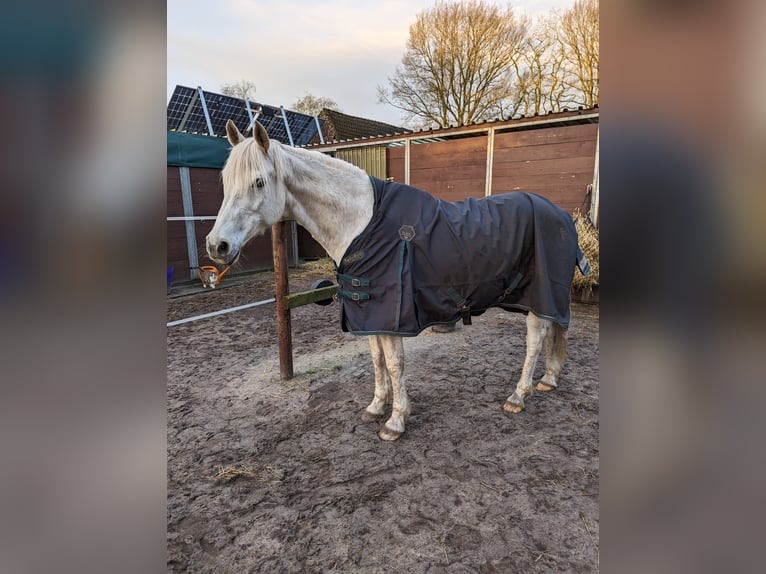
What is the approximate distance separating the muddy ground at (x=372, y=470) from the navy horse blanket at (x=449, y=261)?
2.25ft

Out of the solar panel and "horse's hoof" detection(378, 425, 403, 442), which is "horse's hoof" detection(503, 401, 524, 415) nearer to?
"horse's hoof" detection(378, 425, 403, 442)

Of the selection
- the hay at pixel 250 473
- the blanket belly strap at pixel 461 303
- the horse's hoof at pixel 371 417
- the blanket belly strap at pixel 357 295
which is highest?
the blanket belly strap at pixel 357 295

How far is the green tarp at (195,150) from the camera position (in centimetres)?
681

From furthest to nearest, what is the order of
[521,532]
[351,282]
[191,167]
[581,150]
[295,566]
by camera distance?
[191,167]
[581,150]
[351,282]
[521,532]
[295,566]

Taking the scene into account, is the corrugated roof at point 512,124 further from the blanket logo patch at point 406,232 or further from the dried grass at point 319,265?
the blanket logo patch at point 406,232

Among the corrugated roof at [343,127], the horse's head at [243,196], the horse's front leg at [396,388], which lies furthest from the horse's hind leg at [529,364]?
the corrugated roof at [343,127]

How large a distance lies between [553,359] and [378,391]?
1.35 m

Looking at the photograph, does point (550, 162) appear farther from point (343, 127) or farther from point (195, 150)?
point (343, 127)

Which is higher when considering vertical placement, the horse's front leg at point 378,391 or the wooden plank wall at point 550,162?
the wooden plank wall at point 550,162
